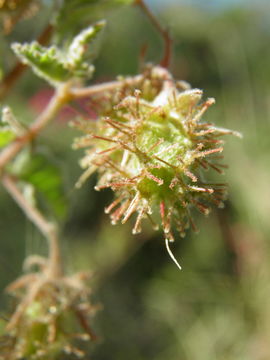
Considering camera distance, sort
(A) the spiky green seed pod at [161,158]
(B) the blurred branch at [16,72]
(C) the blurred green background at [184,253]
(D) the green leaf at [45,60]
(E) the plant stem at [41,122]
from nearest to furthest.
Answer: (A) the spiky green seed pod at [161,158] → (D) the green leaf at [45,60] → (E) the plant stem at [41,122] → (B) the blurred branch at [16,72] → (C) the blurred green background at [184,253]

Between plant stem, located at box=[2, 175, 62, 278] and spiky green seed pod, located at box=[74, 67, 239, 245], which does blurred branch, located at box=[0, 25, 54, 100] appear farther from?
spiky green seed pod, located at box=[74, 67, 239, 245]

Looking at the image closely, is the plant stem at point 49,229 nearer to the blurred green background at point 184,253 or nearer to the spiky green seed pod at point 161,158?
the spiky green seed pod at point 161,158

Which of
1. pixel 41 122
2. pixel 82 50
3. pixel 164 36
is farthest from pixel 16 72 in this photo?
pixel 164 36

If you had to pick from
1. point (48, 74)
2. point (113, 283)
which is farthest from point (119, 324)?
point (48, 74)

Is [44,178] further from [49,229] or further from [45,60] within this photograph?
[45,60]

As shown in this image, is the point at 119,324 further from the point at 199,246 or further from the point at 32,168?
the point at 32,168

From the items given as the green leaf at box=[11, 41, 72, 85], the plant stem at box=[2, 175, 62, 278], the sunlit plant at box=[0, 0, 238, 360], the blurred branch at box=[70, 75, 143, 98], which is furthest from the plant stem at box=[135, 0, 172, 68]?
the plant stem at box=[2, 175, 62, 278]

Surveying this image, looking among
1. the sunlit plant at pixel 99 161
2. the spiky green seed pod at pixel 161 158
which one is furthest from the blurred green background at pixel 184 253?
the spiky green seed pod at pixel 161 158
